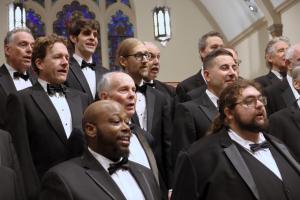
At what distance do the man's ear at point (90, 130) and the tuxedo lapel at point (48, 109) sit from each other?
51 centimetres

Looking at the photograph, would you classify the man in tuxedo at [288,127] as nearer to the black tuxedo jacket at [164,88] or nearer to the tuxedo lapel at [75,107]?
the black tuxedo jacket at [164,88]

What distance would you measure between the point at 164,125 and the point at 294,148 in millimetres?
928

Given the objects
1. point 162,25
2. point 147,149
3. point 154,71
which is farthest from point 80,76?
point 162,25

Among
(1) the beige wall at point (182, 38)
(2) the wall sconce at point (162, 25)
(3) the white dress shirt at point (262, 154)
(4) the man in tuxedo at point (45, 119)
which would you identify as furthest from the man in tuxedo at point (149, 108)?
(1) the beige wall at point (182, 38)

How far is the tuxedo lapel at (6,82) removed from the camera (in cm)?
477

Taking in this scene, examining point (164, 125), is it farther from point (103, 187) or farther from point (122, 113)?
point (103, 187)

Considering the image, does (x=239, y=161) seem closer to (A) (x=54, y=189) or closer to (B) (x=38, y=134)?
(A) (x=54, y=189)

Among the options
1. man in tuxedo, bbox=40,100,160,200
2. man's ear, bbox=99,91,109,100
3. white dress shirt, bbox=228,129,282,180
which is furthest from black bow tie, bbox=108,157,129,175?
man's ear, bbox=99,91,109,100

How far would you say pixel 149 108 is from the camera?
4.73 m

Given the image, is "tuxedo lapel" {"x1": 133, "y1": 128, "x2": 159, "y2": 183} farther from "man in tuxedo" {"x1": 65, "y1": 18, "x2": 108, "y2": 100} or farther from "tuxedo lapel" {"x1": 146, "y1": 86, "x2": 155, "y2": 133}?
"man in tuxedo" {"x1": 65, "y1": 18, "x2": 108, "y2": 100}

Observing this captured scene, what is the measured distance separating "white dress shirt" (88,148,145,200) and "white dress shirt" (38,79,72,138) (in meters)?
0.60

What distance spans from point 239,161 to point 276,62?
2274 millimetres

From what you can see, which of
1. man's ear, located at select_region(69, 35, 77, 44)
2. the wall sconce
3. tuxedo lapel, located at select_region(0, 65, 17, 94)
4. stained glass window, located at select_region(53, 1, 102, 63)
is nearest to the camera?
tuxedo lapel, located at select_region(0, 65, 17, 94)

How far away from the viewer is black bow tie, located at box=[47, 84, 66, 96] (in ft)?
14.2
